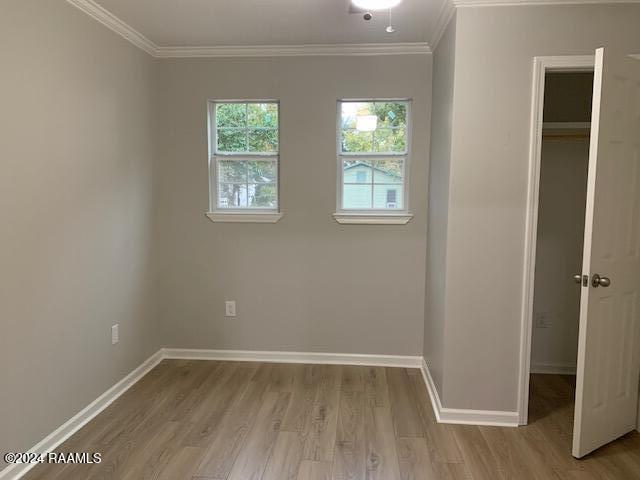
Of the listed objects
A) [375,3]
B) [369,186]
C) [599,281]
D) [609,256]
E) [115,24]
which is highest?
[115,24]

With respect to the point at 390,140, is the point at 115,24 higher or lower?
higher

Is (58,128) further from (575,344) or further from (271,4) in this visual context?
(575,344)

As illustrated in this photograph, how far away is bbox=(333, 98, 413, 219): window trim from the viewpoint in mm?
3547

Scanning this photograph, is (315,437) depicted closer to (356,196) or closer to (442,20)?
(356,196)

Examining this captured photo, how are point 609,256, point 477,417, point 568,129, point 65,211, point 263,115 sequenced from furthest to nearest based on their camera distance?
point 263,115
point 568,129
point 477,417
point 65,211
point 609,256

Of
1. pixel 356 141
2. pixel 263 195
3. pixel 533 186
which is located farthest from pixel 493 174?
pixel 263 195

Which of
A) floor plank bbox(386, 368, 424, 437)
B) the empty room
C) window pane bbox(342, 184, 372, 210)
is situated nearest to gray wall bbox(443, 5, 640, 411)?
the empty room

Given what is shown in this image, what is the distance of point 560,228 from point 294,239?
2058 millimetres

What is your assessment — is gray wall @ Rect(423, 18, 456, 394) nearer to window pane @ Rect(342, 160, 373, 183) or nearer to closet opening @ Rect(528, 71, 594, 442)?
window pane @ Rect(342, 160, 373, 183)

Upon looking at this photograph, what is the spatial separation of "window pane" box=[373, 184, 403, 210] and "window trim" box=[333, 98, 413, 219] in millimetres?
34

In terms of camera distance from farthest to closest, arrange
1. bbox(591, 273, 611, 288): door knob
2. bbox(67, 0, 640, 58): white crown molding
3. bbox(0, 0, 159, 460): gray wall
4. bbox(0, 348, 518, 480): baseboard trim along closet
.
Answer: bbox(67, 0, 640, 58): white crown molding
bbox(0, 348, 518, 480): baseboard trim along closet
bbox(591, 273, 611, 288): door knob
bbox(0, 0, 159, 460): gray wall

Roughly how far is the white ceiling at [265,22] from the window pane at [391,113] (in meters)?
0.47

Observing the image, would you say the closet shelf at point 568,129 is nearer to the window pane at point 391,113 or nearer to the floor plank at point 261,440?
the window pane at point 391,113

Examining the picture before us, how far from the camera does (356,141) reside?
3.63m
